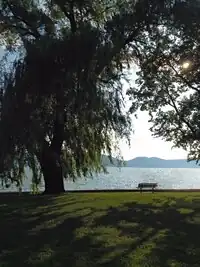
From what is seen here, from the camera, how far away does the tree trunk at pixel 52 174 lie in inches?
593

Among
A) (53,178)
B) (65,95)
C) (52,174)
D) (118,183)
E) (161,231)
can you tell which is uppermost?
(65,95)

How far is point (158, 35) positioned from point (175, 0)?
144 cm

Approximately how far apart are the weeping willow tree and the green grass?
2.21 metres

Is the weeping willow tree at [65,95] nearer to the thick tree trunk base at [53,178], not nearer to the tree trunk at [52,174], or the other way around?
the tree trunk at [52,174]

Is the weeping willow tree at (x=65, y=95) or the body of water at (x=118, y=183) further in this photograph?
the body of water at (x=118, y=183)

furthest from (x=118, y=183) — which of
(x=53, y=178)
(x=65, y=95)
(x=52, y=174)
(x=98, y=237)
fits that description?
(x=98, y=237)

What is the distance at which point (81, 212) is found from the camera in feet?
33.2

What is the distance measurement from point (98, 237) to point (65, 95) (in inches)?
242

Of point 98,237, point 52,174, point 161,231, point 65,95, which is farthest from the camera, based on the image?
point 52,174

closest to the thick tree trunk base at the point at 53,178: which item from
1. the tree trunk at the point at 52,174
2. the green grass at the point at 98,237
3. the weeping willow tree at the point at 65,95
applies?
the tree trunk at the point at 52,174

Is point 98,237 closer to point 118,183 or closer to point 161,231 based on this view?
point 161,231

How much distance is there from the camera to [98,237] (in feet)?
22.9

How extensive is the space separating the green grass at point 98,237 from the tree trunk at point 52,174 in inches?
159

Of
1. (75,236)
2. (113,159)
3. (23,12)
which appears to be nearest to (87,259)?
(75,236)
